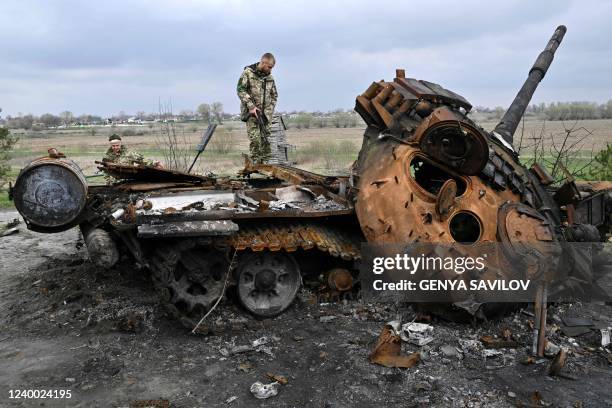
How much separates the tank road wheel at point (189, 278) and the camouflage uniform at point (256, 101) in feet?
13.1

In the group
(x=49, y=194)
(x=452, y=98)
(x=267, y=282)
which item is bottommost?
(x=267, y=282)

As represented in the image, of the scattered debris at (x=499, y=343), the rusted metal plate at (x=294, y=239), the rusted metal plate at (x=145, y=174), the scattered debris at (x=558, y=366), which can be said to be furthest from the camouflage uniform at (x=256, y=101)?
the scattered debris at (x=558, y=366)

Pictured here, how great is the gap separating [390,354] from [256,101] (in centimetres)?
571

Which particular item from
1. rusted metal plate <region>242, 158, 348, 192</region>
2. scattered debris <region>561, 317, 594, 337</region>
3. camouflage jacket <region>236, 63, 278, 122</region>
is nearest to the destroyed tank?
rusted metal plate <region>242, 158, 348, 192</region>

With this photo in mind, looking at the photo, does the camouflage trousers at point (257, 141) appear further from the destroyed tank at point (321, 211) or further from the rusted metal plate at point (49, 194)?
the rusted metal plate at point (49, 194)

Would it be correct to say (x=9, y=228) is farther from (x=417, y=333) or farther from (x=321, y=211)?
(x=417, y=333)

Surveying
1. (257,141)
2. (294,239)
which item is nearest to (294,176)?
(294,239)

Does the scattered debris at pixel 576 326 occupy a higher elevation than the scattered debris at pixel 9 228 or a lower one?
lower

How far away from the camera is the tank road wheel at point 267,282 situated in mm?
6297

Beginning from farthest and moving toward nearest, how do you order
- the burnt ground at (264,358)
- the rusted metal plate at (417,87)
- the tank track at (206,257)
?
the rusted metal plate at (417,87), the tank track at (206,257), the burnt ground at (264,358)

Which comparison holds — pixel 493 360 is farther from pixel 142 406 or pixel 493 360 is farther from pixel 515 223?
pixel 142 406

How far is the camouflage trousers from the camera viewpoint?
978 cm

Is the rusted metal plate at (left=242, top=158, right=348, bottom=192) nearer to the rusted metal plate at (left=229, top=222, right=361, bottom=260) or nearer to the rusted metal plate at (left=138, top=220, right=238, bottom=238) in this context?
the rusted metal plate at (left=229, top=222, right=361, bottom=260)

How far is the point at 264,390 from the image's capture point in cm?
473
